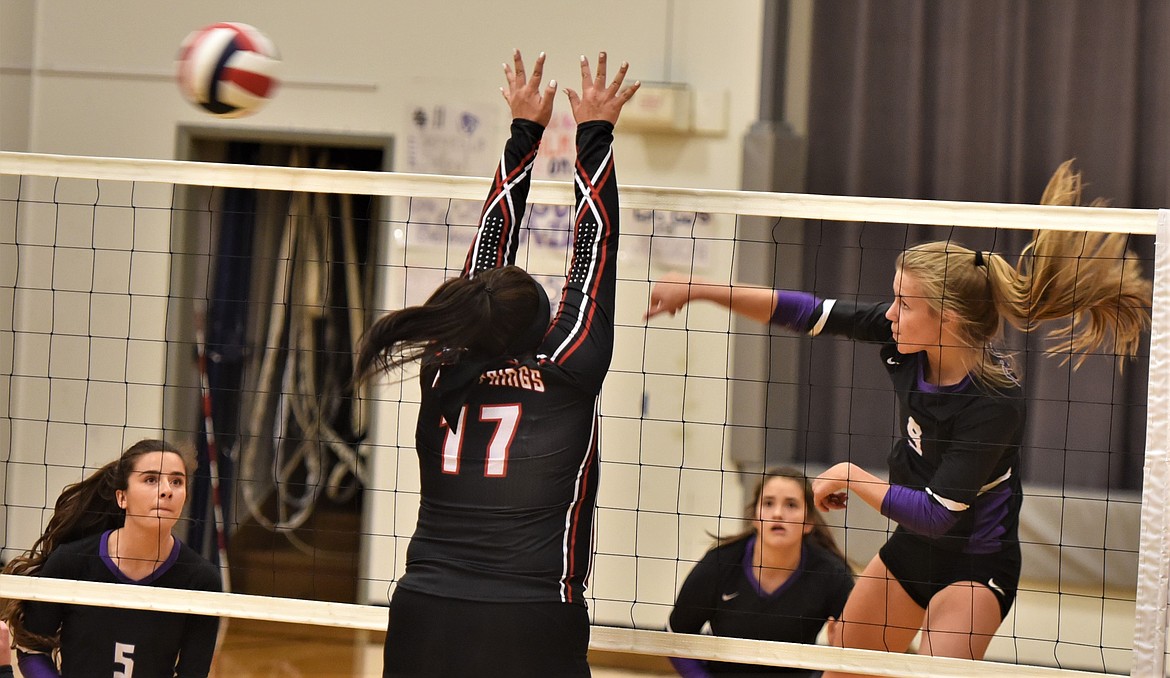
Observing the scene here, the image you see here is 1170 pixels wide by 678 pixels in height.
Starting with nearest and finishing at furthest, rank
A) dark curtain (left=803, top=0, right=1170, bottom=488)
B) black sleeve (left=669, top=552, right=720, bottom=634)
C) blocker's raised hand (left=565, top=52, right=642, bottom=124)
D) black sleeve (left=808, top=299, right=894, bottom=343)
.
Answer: blocker's raised hand (left=565, top=52, right=642, bottom=124)
black sleeve (left=808, top=299, right=894, bottom=343)
black sleeve (left=669, top=552, right=720, bottom=634)
dark curtain (left=803, top=0, right=1170, bottom=488)

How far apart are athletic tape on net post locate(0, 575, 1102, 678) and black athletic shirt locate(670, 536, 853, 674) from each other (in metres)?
0.30

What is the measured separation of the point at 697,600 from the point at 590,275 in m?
1.06

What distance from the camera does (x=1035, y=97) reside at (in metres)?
4.02

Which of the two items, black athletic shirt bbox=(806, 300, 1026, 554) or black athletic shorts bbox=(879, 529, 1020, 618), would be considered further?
black athletic shorts bbox=(879, 529, 1020, 618)

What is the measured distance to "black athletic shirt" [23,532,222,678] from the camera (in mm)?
2789

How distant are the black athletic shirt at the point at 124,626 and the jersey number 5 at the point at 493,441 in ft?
3.16

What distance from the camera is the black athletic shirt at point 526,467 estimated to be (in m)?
2.24

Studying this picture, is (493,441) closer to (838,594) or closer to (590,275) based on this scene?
(590,275)

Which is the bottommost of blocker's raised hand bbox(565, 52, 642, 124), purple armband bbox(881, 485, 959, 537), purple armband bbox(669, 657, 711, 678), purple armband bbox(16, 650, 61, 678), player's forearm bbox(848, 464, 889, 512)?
purple armband bbox(16, 650, 61, 678)

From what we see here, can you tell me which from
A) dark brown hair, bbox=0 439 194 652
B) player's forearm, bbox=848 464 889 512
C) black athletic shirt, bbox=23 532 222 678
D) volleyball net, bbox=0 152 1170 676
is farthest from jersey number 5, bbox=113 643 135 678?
player's forearm, bbox=848 464 889 512

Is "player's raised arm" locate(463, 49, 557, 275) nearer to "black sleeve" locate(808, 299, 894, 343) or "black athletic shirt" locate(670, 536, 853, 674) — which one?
"black sleeve" locate(808, 299, 894, 343)

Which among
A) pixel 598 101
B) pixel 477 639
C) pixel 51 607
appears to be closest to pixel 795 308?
pixel 598 101

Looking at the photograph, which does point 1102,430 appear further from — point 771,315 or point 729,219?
point 771,315

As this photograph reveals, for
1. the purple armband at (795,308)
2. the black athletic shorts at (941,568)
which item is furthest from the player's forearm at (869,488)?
the purple armband at (795,308)
